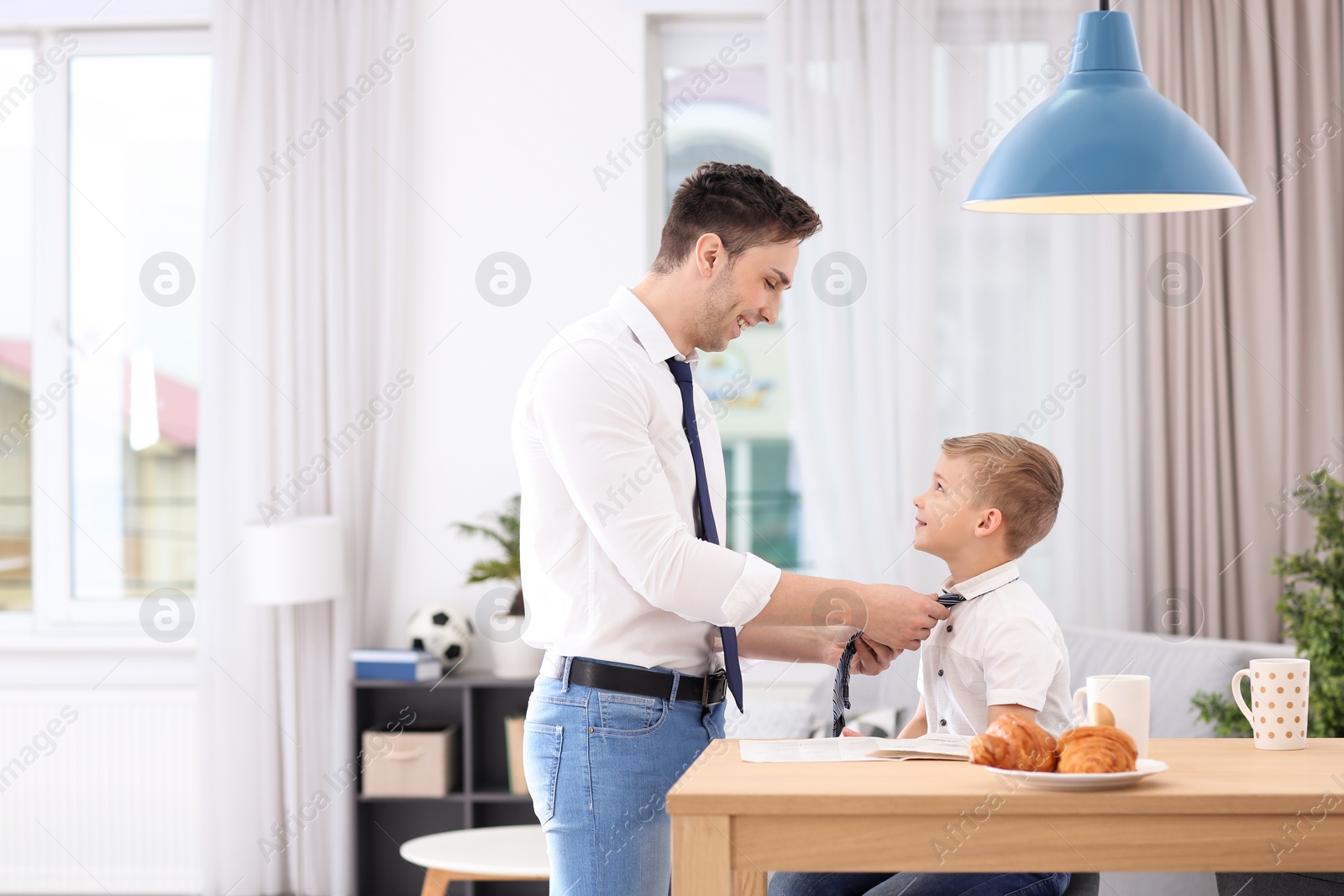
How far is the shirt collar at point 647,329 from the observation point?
5.77ft

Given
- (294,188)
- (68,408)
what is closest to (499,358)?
(294,188)

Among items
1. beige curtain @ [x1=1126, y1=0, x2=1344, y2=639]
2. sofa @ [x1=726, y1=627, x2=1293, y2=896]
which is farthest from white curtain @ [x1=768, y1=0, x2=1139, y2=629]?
sofa @ [x1=726, y1=627, x2=1293, y2=896]

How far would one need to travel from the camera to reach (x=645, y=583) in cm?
159

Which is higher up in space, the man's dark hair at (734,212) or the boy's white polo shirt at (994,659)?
the man's dark hair at (734,212)

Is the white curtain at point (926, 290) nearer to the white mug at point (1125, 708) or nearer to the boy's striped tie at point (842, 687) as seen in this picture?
the boy's striped tie at point (842, 687)

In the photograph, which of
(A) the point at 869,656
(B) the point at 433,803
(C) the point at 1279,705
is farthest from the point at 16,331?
(C) the point at 1279,705

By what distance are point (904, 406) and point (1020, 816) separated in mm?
2571

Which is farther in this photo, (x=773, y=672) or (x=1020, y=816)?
(x=773, y=672)

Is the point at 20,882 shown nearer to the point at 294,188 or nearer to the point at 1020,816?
the point at 294,188

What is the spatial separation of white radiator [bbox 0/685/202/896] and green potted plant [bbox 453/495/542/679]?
1012 mm

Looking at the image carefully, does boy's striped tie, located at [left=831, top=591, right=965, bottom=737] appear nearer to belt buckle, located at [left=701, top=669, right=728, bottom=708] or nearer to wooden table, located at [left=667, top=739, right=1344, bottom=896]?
belt buckle, located at [left=701, top=669, right=728, bottom=708]

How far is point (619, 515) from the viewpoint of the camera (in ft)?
5.23

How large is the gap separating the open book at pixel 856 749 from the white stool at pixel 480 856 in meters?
1.63

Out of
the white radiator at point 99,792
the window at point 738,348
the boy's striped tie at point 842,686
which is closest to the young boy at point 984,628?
the boy's striped tie at point 842,686
